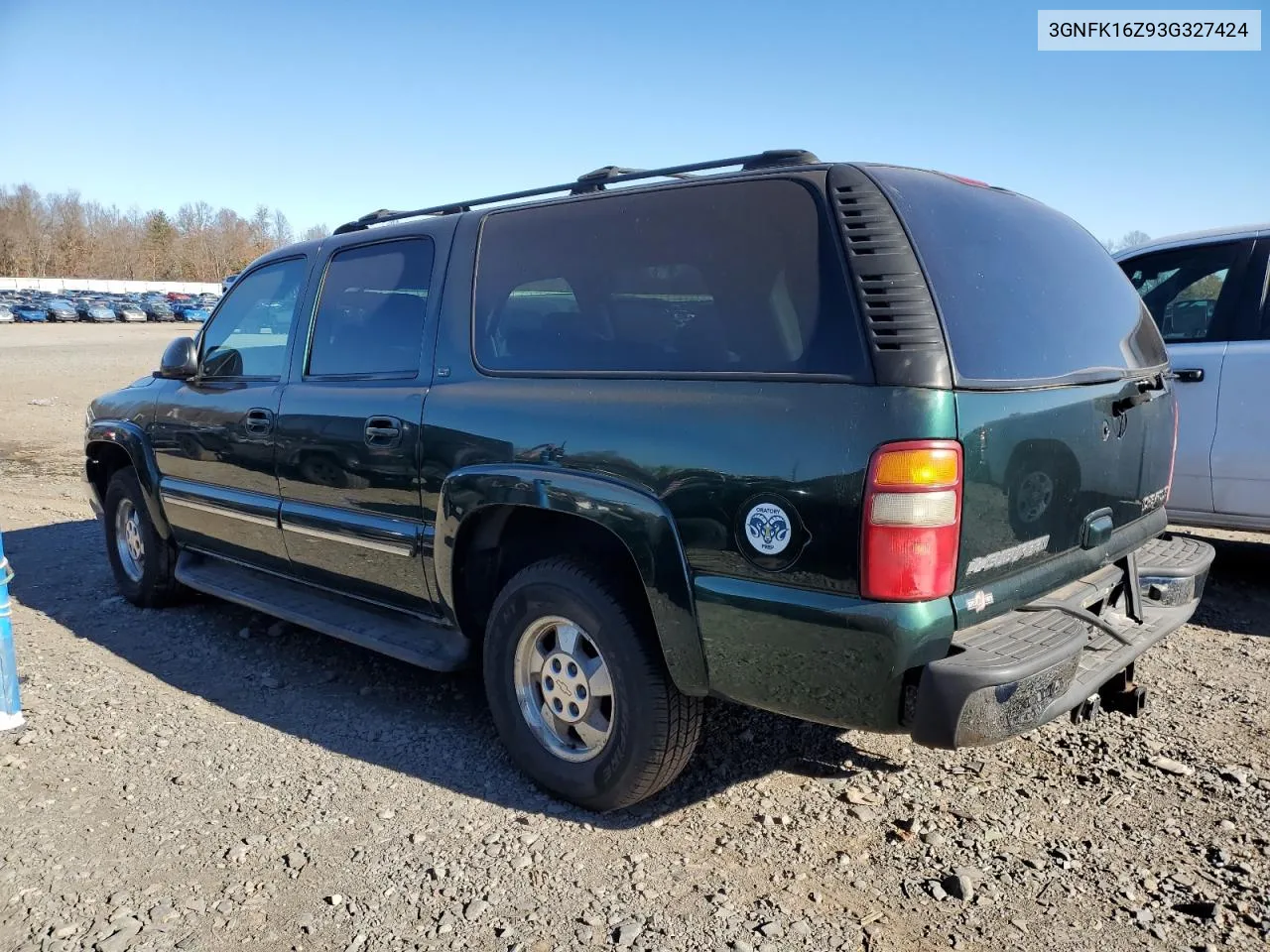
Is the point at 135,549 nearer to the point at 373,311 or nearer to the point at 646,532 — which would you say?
the point at 373,311

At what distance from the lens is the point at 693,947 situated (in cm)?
241

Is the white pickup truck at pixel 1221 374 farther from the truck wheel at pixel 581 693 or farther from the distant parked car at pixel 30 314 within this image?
the distant parked car at pixel 30 314

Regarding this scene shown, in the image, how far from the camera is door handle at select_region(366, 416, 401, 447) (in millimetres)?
3535

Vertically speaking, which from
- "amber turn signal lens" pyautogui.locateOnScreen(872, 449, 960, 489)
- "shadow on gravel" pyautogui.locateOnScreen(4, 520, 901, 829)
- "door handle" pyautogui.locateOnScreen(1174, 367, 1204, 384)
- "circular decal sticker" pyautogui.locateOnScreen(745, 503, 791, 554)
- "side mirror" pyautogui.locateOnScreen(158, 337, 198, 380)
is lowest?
"shadow on gravel" pyautogui.locateOnScreen(4, 520, 901, 829)

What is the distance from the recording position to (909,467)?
2.32 metres

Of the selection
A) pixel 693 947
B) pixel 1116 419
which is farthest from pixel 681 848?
pixel 1116 419

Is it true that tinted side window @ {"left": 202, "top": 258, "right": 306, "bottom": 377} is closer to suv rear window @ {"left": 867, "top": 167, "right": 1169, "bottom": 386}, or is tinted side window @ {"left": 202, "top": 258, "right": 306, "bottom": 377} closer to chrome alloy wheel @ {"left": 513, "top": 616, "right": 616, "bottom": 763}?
chrome alloy wheel @ {"left": 513, "top": 616, "right": 616, "bottom": 763}

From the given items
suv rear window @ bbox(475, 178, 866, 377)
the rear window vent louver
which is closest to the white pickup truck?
the rear window vent louver

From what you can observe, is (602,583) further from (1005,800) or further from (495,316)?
(1005,800)

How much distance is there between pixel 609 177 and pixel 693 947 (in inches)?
96.1

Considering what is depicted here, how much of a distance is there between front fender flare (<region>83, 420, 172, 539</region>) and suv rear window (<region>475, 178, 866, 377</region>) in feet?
8.71

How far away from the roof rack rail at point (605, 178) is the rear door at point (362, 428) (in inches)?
8.6

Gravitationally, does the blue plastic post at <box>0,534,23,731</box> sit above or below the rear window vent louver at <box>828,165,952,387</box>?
below

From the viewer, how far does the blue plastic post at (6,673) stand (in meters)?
3.72
